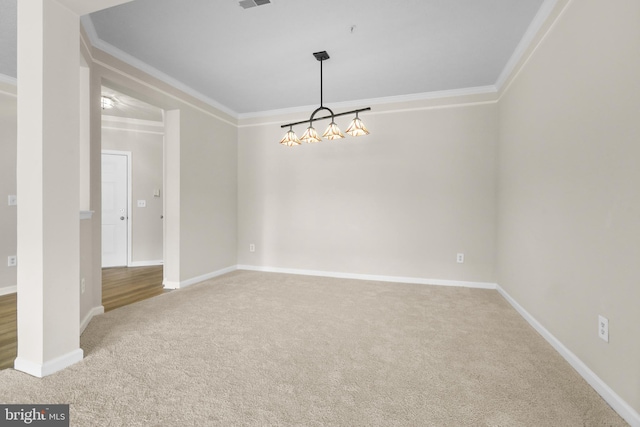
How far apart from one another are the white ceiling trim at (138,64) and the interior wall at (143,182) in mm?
1809

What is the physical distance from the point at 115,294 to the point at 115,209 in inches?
91.1

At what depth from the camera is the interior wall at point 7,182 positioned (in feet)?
11.8

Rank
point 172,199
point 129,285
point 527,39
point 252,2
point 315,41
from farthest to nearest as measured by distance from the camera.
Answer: point 129,285 < point 172,199 < point 315,41 < point 527,39 < point 252,2

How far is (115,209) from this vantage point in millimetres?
5305

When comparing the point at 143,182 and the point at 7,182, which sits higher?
the point at 143,182

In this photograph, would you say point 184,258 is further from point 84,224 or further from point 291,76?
point 291,76

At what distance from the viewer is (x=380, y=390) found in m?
1.70

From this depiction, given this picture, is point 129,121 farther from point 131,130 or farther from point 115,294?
point 115,294

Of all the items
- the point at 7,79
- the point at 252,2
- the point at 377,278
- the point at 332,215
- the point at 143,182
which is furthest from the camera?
the point at 143,182

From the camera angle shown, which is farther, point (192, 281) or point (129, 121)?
point (129, 121)

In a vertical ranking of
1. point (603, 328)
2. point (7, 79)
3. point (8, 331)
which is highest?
point (7, 79)

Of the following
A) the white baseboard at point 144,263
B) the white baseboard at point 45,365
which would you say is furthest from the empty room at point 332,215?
the white baseboard at point 144,263

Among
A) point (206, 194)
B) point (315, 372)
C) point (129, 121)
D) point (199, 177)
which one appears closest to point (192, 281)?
point (206, 194)

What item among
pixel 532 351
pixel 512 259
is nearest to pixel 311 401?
pixel 532 351
